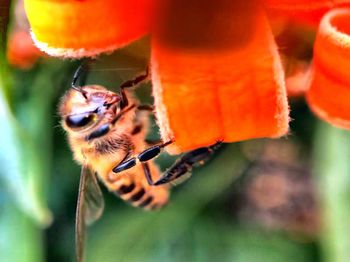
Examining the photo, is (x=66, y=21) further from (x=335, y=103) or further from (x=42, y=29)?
(x=335, y=103)

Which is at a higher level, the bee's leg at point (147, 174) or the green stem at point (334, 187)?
the bee's leg at point (147, 174)

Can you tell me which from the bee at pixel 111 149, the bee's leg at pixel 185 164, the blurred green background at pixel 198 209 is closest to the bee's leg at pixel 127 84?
the bee at pixel 111 149

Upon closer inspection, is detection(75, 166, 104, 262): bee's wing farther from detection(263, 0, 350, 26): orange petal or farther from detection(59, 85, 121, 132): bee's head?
detection(263, 0, 350, 26): orange petal

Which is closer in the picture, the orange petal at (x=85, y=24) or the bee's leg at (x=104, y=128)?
the orange petal at (x=85, y=24)

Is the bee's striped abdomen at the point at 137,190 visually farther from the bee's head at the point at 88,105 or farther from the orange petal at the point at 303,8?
the orange petal at the point at 303,8

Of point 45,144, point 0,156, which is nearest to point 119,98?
point 0,156

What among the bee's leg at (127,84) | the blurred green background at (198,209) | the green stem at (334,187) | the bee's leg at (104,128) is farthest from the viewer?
the blurred green background at (198,209)

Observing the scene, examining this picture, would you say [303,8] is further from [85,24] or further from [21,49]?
[21,49]
